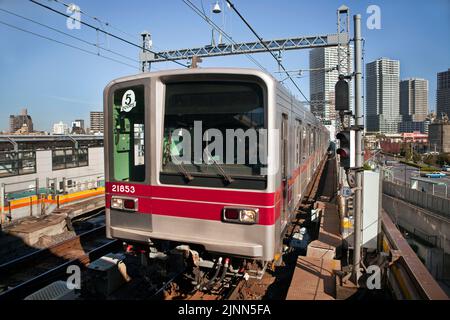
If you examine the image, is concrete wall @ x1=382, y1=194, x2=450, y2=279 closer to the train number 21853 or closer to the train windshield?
the train windshield

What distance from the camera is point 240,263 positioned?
13.9 feet

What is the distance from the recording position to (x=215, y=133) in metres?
4.09

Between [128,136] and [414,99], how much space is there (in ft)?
278

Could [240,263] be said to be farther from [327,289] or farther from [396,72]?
[396,72]

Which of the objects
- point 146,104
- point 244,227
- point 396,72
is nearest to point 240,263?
point 244,227

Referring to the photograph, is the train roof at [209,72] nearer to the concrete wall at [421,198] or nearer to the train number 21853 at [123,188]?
the train number 21853 at [123,188]

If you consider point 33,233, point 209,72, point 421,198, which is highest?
point 209,72

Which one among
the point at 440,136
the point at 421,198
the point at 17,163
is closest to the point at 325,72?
the point at 421,198

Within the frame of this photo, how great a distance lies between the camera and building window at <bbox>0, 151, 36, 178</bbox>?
1350 cm

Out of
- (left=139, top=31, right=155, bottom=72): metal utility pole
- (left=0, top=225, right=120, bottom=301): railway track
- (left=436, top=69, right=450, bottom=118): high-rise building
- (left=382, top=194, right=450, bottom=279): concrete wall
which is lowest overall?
(left=382, top=194, right=450, bottom=279): concrete wall

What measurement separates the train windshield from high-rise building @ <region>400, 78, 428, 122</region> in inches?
2847

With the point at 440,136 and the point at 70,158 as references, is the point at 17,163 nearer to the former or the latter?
the point at 70,158

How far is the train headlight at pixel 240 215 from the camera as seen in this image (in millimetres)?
3814

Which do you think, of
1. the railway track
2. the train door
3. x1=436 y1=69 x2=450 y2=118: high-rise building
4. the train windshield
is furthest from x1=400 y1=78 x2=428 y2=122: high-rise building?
the train windshield
